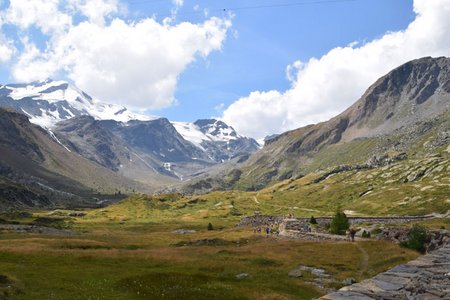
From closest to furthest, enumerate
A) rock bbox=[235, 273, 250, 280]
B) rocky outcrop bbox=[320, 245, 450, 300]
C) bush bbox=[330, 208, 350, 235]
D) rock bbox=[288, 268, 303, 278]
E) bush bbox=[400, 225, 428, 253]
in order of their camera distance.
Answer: rocky outcrop bbox=[320, 245, 450, 300] < rock bbox=[235, 273, 250, 280] < rock bbox=[288, 268, 303, 278] < bush bbox=[400, 225, 428, 253] < bush bbox=[330, 208, 350, 235]

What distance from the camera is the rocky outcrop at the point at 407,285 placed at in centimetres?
1952

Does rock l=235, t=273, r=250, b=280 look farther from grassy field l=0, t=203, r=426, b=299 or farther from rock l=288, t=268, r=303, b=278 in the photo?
rock l=288, t=268, r=303, b=278

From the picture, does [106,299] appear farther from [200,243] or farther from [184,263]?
[200,243]

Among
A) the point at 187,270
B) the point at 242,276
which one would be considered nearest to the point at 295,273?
the point at 242,276

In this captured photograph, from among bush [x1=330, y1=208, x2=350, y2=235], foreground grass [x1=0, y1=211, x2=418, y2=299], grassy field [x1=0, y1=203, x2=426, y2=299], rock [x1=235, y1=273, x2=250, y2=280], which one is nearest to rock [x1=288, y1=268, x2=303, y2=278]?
foreground grass [x1=0, y1=211, x2=418, y2=299]

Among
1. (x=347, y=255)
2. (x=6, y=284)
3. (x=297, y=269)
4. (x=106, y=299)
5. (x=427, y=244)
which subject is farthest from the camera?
(x=347, y=255)

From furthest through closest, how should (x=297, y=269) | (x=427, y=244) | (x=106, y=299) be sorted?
(x=427, y=244), (x=297, y=269), (x=106, y=299)

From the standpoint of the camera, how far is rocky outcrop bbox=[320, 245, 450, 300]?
19516mm

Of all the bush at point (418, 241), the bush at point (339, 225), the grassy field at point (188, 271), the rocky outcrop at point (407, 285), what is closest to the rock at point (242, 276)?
the grassy field at point (188, 271)

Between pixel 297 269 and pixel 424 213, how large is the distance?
13022 cm

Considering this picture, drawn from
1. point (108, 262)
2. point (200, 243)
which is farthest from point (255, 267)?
point (200, 243)

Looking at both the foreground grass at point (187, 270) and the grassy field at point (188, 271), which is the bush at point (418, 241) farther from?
the foreground grass at point (187, 270)

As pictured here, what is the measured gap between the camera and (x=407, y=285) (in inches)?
854

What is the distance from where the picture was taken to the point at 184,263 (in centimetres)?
5869
